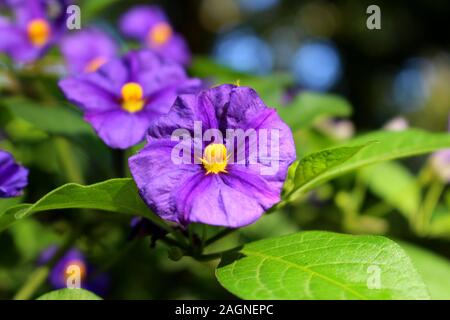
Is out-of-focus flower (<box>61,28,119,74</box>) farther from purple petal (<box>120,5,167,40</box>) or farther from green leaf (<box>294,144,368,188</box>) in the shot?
green leaf (<box>294,144,368,188</box>)

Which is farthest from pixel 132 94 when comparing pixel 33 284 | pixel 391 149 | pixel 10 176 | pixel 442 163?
pixel 442 163

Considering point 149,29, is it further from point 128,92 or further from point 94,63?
point 128,92

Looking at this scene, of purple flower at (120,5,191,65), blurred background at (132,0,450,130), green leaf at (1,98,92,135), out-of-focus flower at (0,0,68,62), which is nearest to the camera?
green leaf at (1,98,92,135)

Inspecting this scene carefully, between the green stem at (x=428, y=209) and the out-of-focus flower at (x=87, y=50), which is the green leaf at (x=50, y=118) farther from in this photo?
the green stem at (x=428, y=209)

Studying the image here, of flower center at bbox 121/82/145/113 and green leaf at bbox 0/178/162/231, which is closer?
green leaf at bbox 0/178/162/231

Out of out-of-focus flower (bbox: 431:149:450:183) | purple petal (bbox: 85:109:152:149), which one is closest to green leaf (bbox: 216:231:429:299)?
purple petal (bbox: 85:109:152:149)

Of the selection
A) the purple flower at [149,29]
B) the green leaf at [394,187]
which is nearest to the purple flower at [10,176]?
the green leaf at [394,187]
